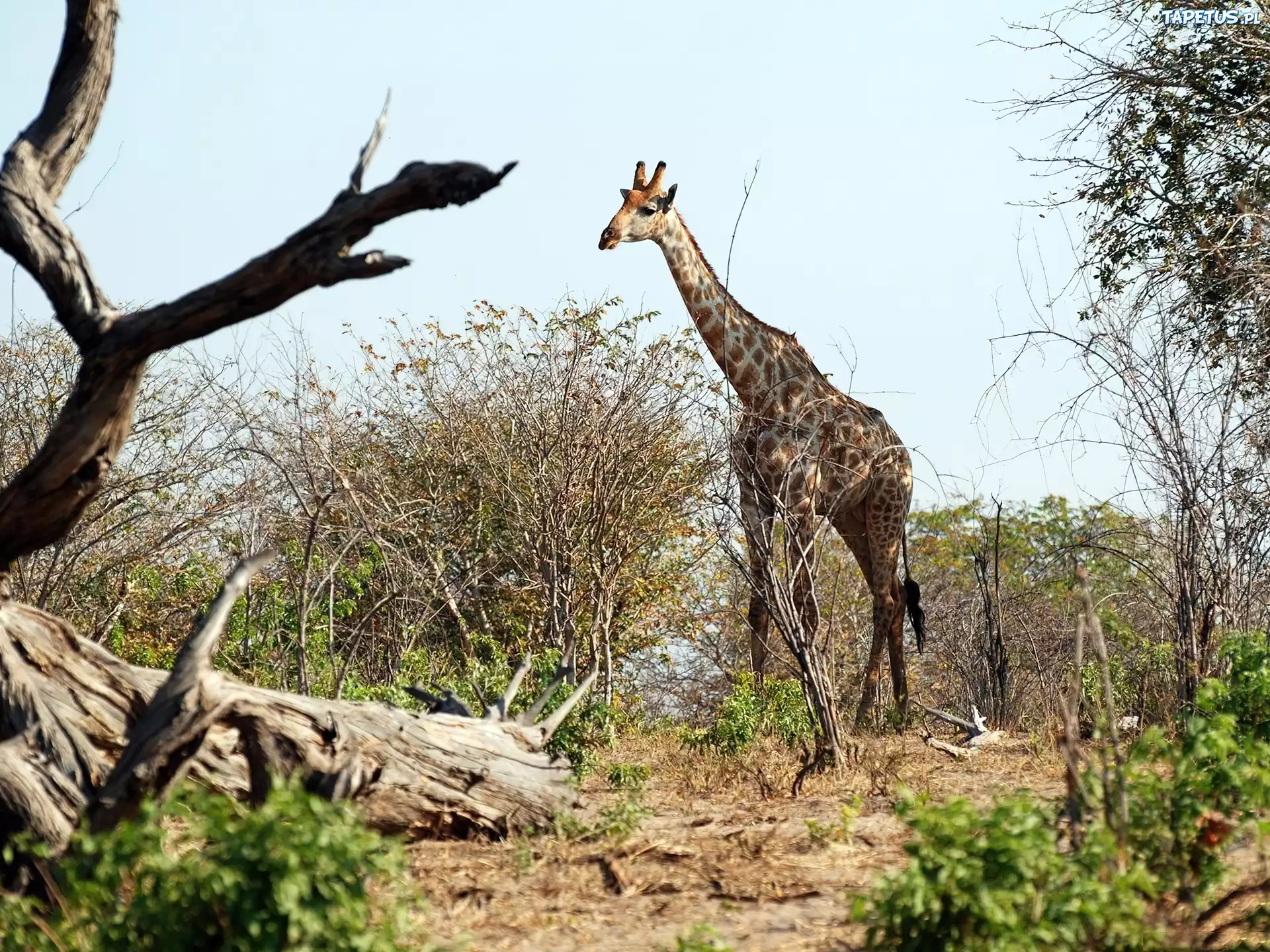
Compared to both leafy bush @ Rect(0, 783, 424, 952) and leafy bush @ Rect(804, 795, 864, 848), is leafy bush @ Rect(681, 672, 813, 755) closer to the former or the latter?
leafy bush @ Rect(804, 795, 864, 848)

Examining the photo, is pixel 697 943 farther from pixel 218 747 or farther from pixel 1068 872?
pixel 218 747

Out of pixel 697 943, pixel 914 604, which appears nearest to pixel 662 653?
pixel 914 604

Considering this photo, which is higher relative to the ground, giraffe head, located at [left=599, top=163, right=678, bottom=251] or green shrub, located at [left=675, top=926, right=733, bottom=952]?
giraffe head, located at [left=599, top=163, right=678, bottom=251]

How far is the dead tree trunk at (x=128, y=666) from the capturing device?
4.28 metres

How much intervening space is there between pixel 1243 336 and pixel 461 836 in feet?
20.0

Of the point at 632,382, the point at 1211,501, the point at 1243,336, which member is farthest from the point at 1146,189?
the point at 632,382

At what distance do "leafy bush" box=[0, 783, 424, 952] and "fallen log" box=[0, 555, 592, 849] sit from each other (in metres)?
0.61

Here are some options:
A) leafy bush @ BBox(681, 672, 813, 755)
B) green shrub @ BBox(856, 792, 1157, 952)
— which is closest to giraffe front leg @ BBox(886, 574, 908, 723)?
leafy bush @ BBox(681, 672, 813, 755)

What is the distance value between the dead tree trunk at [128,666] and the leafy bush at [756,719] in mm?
2518

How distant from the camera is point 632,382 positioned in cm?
1016

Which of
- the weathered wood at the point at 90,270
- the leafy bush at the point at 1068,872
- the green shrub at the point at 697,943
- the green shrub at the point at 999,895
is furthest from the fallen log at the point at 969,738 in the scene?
the weathered wood at the point at 90,270

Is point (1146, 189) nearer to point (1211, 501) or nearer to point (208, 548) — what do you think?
point (1211, 501)

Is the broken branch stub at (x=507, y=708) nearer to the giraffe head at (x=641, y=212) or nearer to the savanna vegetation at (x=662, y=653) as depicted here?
the savanna vegetation at (x=662, y=653)

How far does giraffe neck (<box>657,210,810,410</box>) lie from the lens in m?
10.3
